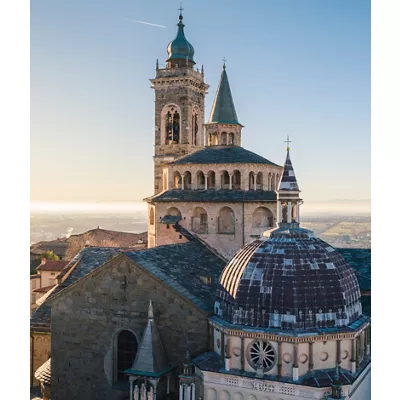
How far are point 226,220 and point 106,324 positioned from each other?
848cm

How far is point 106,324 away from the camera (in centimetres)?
1762

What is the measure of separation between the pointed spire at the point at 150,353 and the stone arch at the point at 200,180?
10.0 meters

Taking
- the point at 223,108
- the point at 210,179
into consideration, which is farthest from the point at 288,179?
the point at 223,108

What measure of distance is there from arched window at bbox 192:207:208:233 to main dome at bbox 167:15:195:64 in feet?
63.9

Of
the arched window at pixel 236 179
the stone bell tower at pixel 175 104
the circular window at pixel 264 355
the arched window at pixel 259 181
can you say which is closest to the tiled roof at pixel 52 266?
the stone bell tower at pixel 175 104

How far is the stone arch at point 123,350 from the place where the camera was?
17.4 metres

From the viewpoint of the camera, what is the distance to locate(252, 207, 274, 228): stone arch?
24250 mm

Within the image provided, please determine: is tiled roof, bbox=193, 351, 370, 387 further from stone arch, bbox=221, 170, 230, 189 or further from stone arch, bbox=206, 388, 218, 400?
stone arch, bbox=221, 170, 230, 189

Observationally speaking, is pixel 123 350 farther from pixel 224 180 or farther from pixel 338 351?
pixel 224 180

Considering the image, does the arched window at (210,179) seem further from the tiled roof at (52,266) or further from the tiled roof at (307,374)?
the tiled roof at (52,266)
